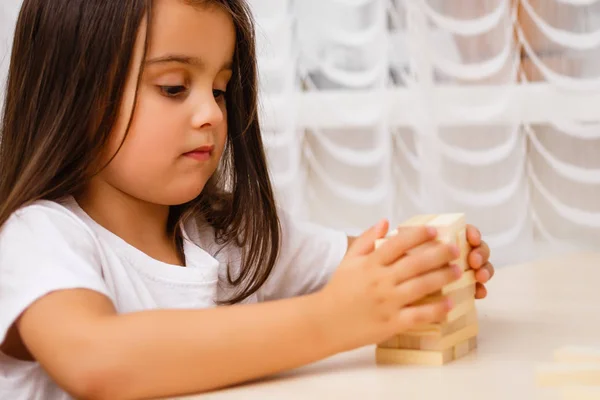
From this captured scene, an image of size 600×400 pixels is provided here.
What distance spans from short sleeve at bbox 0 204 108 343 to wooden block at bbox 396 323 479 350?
0.24 metres

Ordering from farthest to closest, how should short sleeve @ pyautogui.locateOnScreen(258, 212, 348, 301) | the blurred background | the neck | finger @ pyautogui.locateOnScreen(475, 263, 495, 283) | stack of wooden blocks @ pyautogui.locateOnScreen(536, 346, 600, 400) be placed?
the blurred background < short sleeve @ pyautogui.locateOnScreen(258, 212, 348, 301) < the neck < finger @ pyautogui.locateOnScreen(475, 263, 495, 283) < stack of wooden blocks @ pyautogui.locateOnScreen(536, 346, 600, 400)

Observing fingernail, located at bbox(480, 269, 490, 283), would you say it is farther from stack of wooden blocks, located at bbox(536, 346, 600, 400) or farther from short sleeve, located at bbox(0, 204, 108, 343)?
short sleeve, located at bbox(0, 204, 108, 343)

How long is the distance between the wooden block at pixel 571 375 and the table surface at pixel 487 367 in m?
0.01

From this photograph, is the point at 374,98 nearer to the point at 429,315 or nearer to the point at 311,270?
the point at 311,270

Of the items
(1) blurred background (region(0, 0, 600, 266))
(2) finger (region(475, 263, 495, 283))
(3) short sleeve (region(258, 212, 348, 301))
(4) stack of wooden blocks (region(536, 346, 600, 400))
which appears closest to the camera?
(4) stack of wooden blocks (region(536, 346, 600, 400))

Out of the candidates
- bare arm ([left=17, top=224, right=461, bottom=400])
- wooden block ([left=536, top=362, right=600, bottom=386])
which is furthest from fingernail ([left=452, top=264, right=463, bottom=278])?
wooden block ([left=536, top=362, right=600, bottom=386])

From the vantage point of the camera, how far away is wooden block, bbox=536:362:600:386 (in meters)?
0.58

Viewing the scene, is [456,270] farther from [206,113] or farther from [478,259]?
[206,113]

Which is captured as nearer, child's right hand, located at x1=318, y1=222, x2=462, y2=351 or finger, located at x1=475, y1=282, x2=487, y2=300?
child's right hand, located at x1=318, y1=222, x2=462, y2=351

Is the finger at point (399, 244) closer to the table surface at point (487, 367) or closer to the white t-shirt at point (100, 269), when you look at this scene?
the table surface at point (487, 367)

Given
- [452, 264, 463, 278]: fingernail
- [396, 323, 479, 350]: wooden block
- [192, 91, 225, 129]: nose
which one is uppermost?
[192, 91, 225, 129]: nose

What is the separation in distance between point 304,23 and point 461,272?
83 cm

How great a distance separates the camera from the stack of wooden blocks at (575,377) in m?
0.56

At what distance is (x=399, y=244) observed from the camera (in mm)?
671
